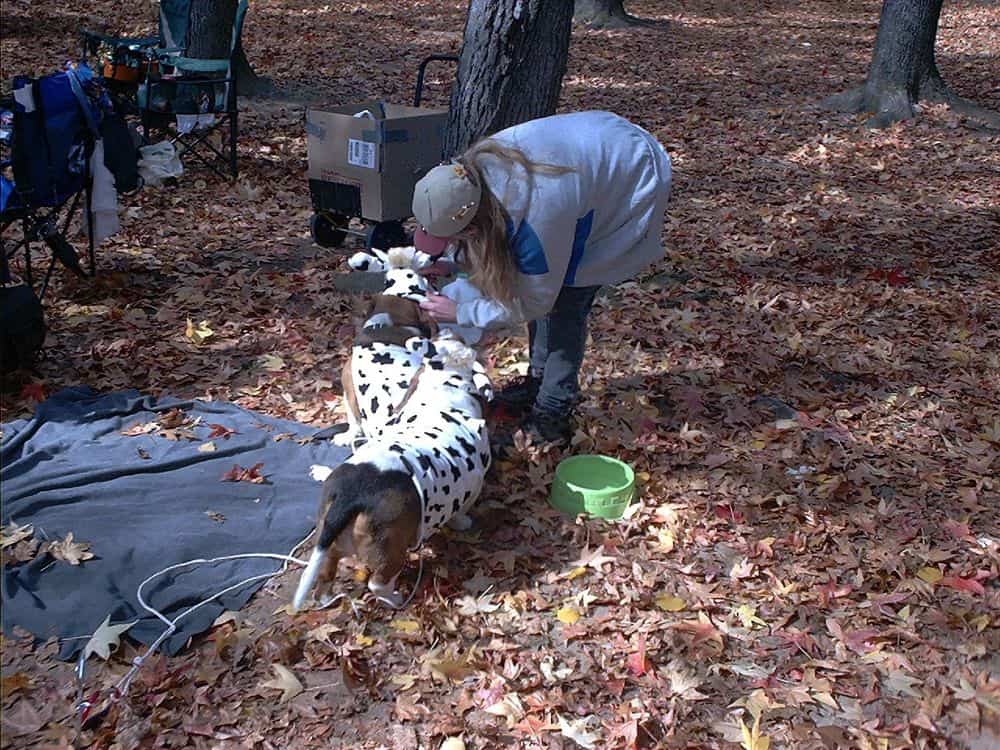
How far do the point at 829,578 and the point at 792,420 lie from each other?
4.03ft

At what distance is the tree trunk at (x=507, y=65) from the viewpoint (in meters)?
5.12

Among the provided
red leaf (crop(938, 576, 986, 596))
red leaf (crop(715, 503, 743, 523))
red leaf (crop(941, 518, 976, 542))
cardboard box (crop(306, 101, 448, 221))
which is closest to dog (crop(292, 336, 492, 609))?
red leaf (crop(715, 503, 743, 523))

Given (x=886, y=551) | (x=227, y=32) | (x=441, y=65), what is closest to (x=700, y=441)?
(x=886, y=551)

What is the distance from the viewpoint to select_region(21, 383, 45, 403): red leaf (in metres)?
4.56

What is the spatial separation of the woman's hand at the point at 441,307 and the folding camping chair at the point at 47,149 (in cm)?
239

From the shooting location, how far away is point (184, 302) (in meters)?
5.71

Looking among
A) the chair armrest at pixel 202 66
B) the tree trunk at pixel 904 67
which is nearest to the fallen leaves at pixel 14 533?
the chair armrest at pixel 202 66

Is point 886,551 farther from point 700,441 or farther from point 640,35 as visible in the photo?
point 640,35

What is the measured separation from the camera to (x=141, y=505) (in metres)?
3.79

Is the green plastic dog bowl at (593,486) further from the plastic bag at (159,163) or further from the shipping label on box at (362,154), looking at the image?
the plastic bag at (159,163)

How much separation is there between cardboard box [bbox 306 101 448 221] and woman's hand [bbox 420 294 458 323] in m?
2.17

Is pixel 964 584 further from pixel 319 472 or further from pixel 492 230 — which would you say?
pixel 319 472

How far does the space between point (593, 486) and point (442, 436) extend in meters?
0.89

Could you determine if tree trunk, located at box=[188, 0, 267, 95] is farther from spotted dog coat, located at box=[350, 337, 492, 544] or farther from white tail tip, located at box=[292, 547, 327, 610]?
white tail tip, located at box=[292, 547, 327, 610]
